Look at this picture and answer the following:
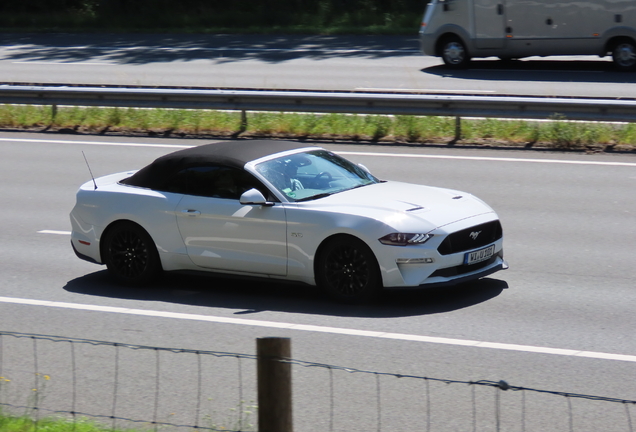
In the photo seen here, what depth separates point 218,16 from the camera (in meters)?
36.3

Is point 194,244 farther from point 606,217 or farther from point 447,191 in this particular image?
point 606,217

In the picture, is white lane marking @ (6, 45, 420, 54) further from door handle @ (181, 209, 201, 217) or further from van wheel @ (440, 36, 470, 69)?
door handle @ (181, 209, 201, 217)

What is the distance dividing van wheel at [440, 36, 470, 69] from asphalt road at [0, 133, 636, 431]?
10902mm

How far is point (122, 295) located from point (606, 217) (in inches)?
226

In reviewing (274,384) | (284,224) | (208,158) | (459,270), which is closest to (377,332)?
(459,270)

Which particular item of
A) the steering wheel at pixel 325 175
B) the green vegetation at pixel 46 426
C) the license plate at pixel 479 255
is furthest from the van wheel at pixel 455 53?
the green vegetation at pixel 46 426

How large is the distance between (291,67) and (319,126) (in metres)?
7.88

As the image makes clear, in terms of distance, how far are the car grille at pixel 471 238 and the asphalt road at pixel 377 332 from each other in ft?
1.67

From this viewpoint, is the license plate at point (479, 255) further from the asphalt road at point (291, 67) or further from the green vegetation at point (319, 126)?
the asphalt road at point (291, 67)

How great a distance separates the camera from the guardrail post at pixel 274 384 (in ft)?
12.9

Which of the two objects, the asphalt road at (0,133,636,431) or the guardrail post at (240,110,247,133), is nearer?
the asphalt road at (0,133,636,431)

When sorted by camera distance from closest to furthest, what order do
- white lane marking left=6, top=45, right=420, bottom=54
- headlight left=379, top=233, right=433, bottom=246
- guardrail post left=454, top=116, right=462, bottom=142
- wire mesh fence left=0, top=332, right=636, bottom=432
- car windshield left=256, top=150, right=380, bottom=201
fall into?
wire mesh fence left=0, top=332, right=636, bottom=432 → headlight left=379, top=233, right=433, bottom=246 → car windshield left=256, top=150, right=380, bottom=201 → guardrail post left=454, top=116, right=462, bottom=142 → white lane marking left=6, top=45, right=420, bottom=54

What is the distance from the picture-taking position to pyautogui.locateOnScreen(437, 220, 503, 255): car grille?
7.91 m

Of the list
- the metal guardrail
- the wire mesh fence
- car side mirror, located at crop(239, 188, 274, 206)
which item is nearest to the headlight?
car side mirror, located at crop(239, 188, 274, 206)
